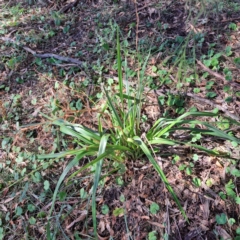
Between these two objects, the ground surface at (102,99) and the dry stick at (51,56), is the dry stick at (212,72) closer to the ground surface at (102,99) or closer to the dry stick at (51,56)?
the ground surface at (102,99)

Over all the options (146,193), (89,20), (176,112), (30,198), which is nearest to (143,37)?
(89,20)

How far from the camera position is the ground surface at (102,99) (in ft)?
5.32

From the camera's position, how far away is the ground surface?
5.32 ft

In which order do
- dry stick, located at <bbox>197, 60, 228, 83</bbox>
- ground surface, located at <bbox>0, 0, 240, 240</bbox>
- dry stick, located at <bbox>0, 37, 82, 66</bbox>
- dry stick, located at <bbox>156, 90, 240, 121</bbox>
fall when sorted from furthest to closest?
dry stick, located at <bbox>0, 37, 82, 66</bbox> < dry stick, located at <bbox>197, 60, 228, 83</bbox> < dry stick, located at <bbox>156, 90, 240, 121</bbox> < ground surface, located at <bbox>0, 0, 240, 240</bbox>

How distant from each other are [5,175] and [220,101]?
167cm

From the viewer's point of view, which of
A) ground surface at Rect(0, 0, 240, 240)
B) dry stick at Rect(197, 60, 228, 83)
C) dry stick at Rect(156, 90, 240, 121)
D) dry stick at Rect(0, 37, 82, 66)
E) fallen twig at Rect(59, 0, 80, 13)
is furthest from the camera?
fallen twig at Rect(59, 0, 80, 13)

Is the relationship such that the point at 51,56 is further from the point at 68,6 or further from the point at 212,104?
the point at 212,104

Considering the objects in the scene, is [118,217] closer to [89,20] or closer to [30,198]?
[30,198]

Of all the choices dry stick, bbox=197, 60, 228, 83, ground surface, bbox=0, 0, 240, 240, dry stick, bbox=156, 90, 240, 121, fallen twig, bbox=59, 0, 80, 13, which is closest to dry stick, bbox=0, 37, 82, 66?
ground surface, bbox=0, 0, 240, 240

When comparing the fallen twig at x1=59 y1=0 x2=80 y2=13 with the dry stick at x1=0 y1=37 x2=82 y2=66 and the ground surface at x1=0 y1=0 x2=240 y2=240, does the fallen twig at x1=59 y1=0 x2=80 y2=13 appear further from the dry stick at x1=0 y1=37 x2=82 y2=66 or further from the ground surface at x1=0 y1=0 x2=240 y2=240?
the dry stick at x1=0 y1=37 x2=82 y2=66

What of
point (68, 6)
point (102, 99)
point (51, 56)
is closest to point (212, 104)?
point (102, 99)

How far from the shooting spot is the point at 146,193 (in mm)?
1695

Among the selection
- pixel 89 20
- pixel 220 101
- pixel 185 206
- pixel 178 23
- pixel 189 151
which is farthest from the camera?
pixel 89 20

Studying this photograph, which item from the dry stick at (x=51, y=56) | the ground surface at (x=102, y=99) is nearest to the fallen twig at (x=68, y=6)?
the ground surface at (x=102, y=99)
